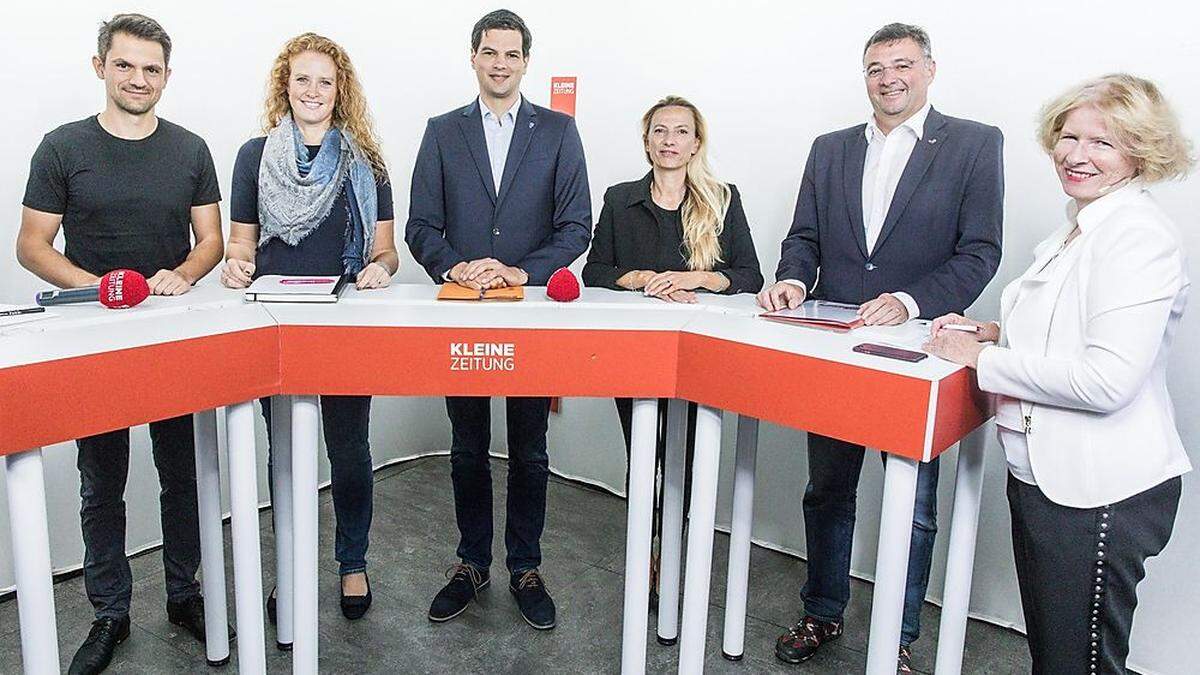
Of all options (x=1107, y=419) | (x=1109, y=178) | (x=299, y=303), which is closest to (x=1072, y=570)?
(x=1107, y=419)

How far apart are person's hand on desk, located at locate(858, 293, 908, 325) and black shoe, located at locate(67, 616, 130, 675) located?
2036 mm

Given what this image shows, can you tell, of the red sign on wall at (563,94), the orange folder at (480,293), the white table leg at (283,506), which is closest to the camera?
the orange folder at (480,293)

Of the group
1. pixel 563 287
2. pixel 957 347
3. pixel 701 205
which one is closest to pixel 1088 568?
pixel 957 347

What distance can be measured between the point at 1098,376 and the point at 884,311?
2.08 ft

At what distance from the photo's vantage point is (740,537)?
2438 mm

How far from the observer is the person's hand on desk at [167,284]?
2109 millimetres

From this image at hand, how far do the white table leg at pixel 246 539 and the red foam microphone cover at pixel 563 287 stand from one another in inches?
28.7

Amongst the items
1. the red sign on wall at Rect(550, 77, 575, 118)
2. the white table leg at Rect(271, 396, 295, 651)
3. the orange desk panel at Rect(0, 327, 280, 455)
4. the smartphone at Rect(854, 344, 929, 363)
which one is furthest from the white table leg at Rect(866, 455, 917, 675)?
the red sign on wall at Rect(550, 77, 575, 118)

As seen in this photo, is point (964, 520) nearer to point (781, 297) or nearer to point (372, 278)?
point (781, 297)

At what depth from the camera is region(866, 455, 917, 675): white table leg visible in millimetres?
1715

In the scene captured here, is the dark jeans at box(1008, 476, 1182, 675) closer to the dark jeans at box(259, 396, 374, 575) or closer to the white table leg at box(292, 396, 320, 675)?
the white table leg at box(292, 396, 320, 675)

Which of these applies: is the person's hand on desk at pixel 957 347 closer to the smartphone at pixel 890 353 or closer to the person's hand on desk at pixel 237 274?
the smartphone at pixel 890 353

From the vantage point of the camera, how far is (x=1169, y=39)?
7.67 ft

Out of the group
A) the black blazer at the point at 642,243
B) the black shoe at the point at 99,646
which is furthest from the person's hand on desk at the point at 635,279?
the black shoe at the point at 99,646
